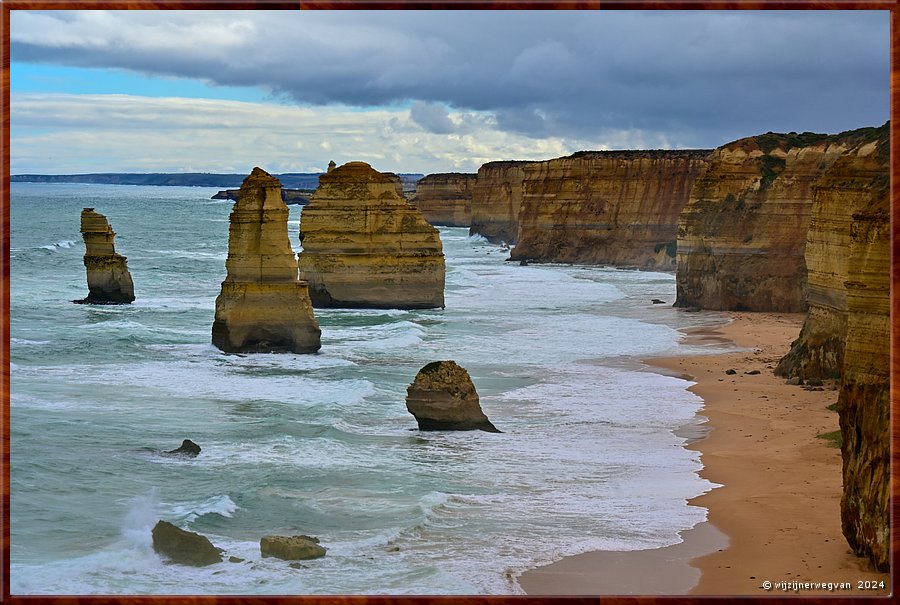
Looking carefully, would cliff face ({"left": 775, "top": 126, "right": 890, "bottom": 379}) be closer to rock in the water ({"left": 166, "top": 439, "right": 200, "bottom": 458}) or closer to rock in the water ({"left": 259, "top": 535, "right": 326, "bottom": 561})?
rock in the water ({"left": 166, "top": 439, "right": 200, "bottom": 458})

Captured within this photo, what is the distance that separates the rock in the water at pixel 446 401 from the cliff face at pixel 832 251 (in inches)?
265

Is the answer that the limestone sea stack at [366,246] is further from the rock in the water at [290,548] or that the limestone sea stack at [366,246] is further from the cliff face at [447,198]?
the cliff face at [447,198]

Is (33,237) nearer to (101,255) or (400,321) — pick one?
(101,255)

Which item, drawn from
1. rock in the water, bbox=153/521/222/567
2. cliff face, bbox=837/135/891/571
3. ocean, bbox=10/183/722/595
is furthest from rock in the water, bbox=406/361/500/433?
cliff face, bbox=837/135/891/571

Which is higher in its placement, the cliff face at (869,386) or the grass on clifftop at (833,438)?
the cliff face at (869,386)

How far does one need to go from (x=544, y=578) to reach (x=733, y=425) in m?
10.3

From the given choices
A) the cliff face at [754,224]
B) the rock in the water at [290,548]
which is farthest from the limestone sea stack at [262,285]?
the cliff face at [754,224]

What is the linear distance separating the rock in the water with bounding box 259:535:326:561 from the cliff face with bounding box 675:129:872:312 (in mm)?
29020

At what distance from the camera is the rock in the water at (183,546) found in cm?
1344

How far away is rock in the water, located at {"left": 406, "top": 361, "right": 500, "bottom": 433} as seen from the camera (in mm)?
21234

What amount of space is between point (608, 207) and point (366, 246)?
A: 36367mm

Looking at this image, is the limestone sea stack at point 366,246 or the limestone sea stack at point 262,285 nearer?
the limestone sea stack at point 262,285

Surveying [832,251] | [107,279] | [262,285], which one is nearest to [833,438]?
[832,251]

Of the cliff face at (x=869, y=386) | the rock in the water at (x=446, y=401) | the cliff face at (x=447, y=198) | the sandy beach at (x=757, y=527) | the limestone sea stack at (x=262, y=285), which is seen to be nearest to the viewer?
the cliff face at (x=869, y=386)
